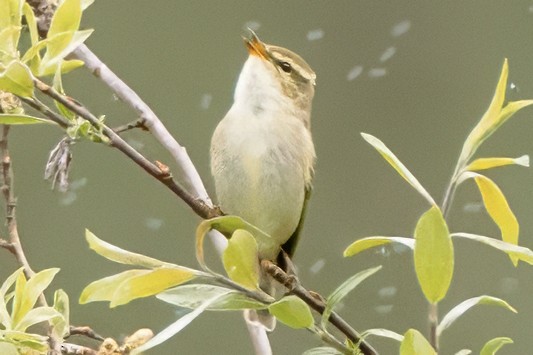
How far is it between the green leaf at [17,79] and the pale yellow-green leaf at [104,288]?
135 millimetres

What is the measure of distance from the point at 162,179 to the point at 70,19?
131 mm

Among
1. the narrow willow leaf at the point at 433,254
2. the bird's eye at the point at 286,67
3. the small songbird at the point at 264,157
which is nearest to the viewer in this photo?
the narrow willow leaf at the point at 433,254

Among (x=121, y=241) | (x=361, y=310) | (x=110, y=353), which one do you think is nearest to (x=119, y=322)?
Answer: (x=121, y=241)

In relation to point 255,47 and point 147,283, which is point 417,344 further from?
point 255,47

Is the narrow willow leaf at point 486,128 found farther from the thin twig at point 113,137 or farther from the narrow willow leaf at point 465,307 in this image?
the thin twig at point 113,137

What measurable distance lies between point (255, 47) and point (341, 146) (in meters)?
0.40

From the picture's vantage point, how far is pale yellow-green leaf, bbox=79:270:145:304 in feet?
1.77

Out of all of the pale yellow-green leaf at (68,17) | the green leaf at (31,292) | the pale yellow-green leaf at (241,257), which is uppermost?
the pale yellow-green leaf at (68,17)

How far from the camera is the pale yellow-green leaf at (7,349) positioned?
0.56 m

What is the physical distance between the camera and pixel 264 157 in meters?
1.14

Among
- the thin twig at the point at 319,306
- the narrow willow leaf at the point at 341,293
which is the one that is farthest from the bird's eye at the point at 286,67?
the narrow willow leaf at the point at 341,293

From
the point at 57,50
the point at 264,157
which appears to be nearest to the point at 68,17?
the point at 57,50

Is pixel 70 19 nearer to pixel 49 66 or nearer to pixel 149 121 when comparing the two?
pixel 49 66

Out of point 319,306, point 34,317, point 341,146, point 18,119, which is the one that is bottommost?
point 341,146
